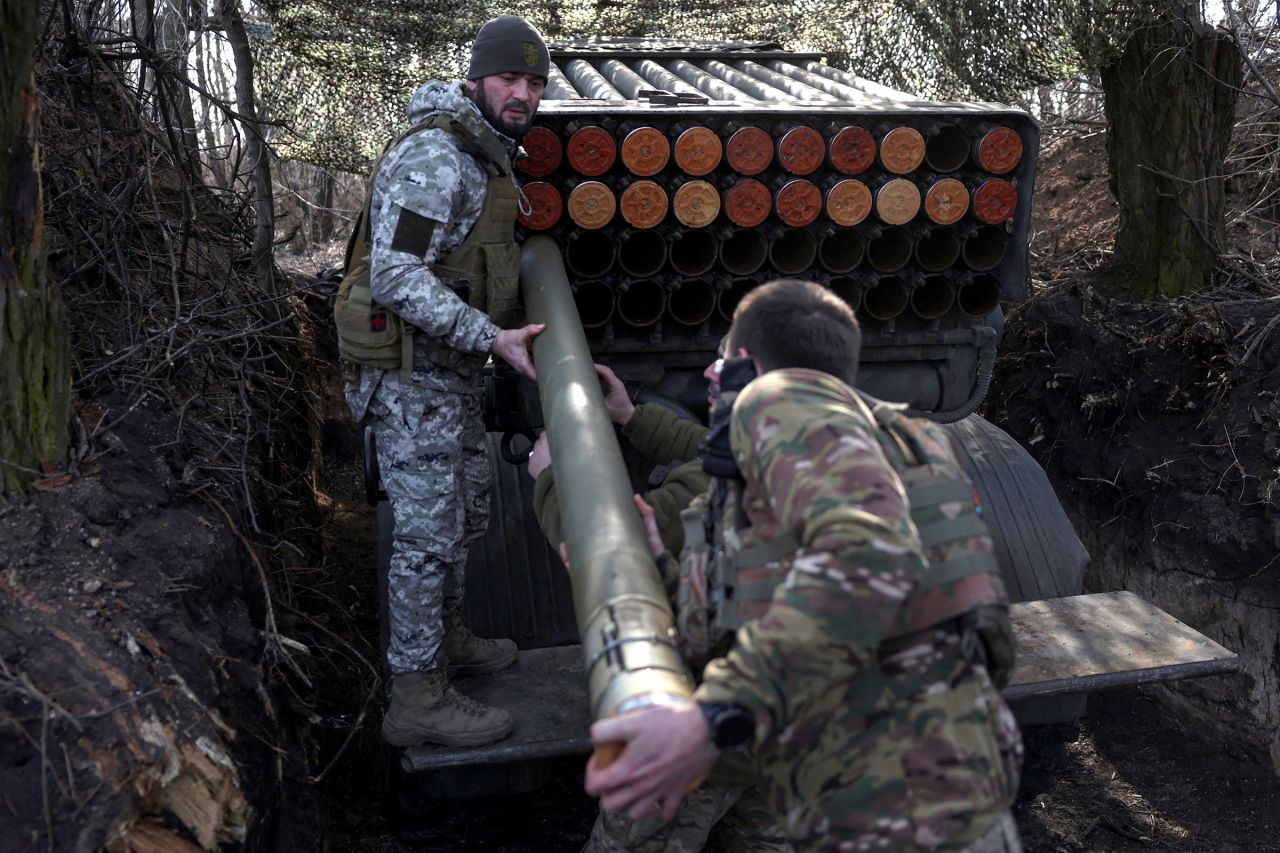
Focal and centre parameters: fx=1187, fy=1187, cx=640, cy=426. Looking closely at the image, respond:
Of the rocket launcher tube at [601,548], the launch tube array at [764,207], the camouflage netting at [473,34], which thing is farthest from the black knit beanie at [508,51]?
the camouflage netting at [473,34]

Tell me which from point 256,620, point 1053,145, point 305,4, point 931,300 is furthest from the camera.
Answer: point 1053,145

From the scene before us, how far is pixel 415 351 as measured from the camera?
11.5ft

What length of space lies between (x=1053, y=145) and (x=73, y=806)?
368 inches

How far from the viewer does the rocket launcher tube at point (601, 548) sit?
206 cm

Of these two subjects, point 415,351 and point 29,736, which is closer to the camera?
point 29,736

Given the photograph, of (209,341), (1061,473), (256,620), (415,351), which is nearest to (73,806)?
(256,620)

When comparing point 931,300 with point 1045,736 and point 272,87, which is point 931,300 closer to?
point 1045,736

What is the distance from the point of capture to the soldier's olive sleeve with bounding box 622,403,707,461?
3.48 meters

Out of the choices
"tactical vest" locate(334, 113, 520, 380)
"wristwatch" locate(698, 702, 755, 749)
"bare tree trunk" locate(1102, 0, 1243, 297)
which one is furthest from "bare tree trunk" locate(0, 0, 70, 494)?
"bare tree trunk" locate(1102, 0, 1243, 297)

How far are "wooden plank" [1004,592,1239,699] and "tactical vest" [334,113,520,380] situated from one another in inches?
77.9

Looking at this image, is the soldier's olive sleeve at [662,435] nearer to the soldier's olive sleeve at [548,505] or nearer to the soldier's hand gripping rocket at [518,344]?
the soldier's hand gripping rocket at [518,344]

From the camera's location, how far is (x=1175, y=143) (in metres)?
6.08

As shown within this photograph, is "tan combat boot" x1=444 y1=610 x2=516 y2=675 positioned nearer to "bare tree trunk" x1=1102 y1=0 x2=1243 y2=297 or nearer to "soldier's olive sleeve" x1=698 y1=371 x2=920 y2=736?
"soldier's olive sleeve" x1=698 y1=371 x2=920 y2=736

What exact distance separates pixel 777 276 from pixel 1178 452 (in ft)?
7.17
